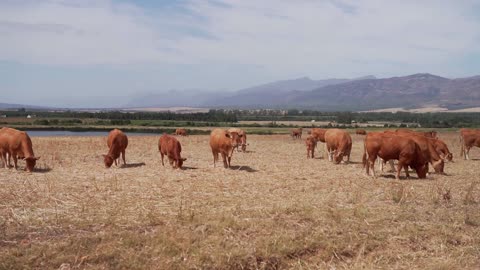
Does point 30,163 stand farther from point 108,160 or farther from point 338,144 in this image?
point 338,144

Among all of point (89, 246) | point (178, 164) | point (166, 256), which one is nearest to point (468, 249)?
point (166, 256)

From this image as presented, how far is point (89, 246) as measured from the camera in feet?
33.6

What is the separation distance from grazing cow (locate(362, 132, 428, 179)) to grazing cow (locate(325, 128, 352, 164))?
6.89 meters

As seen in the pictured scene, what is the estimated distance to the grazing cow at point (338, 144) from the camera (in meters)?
28.2

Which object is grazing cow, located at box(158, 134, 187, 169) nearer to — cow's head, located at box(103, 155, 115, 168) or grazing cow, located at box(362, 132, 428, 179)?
cow's head, located at box(103, 155, 115, 168)

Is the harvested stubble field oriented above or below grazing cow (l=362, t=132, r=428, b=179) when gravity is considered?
below

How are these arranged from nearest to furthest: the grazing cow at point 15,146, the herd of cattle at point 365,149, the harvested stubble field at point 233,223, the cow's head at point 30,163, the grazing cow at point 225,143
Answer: the harvested stubble field at point 233,223
the herd of cattle at point 365,149
the cow's head at point 30,163
the grazing cow at point 15,146
the grazing cow at point 225,143

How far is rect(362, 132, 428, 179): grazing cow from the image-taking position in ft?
67.2

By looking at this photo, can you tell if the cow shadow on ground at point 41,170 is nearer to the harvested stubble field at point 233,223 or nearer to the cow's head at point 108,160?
the harvested stubble field at point 233,223

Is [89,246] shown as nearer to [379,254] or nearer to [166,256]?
[166,256]

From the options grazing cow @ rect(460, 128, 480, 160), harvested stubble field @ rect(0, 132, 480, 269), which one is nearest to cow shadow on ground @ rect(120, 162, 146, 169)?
harvested stubble field @ rect(0, 132, 480, 269)

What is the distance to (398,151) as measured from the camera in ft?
67.8

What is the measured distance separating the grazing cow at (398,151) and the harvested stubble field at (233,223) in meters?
1.26

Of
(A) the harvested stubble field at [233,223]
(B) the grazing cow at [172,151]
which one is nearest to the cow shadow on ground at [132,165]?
(B) the grazing cow at [172,151]
